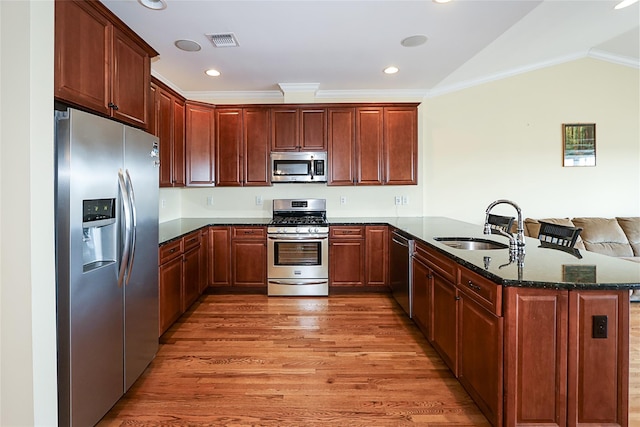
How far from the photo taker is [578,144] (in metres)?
4.66

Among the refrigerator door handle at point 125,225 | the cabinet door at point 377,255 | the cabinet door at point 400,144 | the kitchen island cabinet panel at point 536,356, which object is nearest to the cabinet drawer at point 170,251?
the refrigerator door handle at point 125,225

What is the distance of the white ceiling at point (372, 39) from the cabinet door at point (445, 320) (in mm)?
2102

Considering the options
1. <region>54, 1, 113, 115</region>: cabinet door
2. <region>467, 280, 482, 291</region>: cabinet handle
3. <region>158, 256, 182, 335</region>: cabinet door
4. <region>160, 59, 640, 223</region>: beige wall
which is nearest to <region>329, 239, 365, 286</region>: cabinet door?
<region>160, 59, 640, 223</region>: beige wall

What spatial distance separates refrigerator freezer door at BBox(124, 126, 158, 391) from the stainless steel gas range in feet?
5.78

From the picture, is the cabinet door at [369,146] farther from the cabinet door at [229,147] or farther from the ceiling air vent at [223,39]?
the ceiling air vent at [223,39]

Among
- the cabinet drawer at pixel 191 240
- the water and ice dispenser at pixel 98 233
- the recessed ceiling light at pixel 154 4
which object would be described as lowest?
the cabinet drawer at pixel 191 240

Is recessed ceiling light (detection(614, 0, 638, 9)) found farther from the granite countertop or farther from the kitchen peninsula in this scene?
the kitchen peninsula

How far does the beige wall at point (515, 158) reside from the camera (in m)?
4.64

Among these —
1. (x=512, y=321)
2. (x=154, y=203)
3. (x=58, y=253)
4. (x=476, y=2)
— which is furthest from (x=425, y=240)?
(x=58, y=253)

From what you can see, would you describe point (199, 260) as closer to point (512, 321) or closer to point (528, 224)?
point (512, 321)

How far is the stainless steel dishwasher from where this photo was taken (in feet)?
10.3

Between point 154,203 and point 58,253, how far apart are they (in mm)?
834

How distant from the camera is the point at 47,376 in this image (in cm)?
145

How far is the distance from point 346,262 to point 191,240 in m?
1.87
